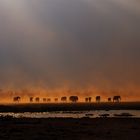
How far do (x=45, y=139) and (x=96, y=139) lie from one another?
5.58 meters

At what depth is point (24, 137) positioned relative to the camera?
45.9 meters

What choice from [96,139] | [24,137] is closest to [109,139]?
[96,139]

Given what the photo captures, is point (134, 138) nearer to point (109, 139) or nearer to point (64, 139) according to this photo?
point (109, 139)

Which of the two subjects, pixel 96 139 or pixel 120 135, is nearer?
pixel 96 139

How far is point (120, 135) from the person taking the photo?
1773 inches

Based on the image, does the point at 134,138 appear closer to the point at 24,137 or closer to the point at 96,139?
the point at 96,139

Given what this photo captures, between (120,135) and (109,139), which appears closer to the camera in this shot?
(109,139)

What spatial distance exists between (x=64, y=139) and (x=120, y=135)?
6.27 metres

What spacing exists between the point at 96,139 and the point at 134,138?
3801 millimetres

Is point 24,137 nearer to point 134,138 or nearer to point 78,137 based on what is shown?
point 78,137

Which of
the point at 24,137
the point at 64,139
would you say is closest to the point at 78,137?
the point at 64,139

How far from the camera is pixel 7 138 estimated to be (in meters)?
44.5

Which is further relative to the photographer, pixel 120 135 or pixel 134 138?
pixel 120 135

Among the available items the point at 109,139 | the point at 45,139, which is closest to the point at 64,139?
the point at 45,139
